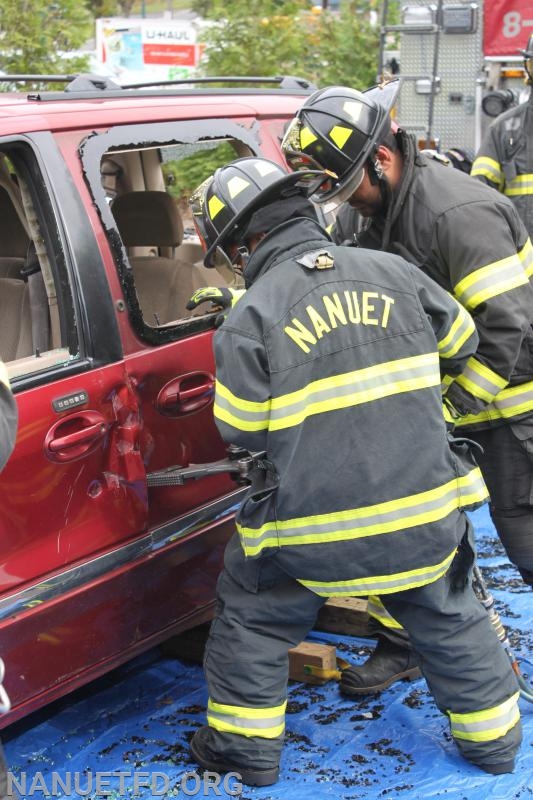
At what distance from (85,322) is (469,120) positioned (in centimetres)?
780

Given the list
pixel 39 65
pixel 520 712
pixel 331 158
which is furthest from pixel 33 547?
pixel 39 65

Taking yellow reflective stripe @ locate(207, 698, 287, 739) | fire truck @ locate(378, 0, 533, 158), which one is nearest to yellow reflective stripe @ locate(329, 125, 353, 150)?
yellow reflective stripe @ locate(207, 698, 287, 739)

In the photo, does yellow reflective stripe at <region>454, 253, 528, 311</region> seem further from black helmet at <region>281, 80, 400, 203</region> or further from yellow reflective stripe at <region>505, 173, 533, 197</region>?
yellow reflective stripe at <region>505, 173, 533, 197</region>

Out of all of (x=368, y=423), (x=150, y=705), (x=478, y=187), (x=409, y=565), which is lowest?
(x=150, y=705)

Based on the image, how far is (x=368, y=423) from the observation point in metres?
2.76

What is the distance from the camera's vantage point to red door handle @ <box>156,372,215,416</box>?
321 cm

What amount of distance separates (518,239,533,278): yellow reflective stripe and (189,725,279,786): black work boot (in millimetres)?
1742

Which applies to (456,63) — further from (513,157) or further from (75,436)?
(75,436)

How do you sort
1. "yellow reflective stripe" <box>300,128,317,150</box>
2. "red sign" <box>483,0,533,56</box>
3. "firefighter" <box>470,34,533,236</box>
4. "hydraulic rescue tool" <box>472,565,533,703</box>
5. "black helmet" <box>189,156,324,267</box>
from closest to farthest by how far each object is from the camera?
"black helmet" <box>189,156,324,267</box>, "yellow reflective stripe" <box>300,128,317,150</box>, "hydraulic rescue tool" <box>472,565,533,703</box>, "firefighter" <box>470,34,533,236</box>, "red sign" <box>483,0,533,56</box>

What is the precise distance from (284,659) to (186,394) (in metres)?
0.85

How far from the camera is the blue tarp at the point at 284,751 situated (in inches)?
119

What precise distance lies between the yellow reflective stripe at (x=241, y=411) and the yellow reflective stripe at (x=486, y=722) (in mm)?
1040

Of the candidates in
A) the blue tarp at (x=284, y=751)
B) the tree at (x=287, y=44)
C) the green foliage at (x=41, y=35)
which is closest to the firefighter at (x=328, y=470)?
the blue tarp at (x=284, y=751)

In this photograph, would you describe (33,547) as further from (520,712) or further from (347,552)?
(520,712)
